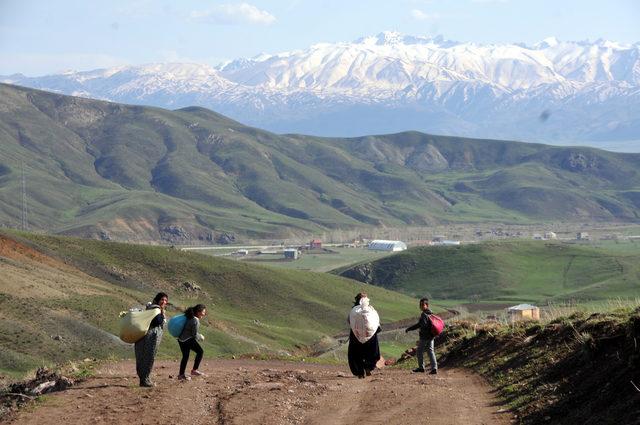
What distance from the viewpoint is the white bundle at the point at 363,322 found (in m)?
25.1

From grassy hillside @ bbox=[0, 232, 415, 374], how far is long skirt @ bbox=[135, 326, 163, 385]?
25422mm

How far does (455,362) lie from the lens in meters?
29.9

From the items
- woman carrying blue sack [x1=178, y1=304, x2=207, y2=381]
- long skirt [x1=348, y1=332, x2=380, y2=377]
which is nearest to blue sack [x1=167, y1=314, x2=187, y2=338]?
woman carrying blue sack [x1=178, y1=304, x2=207, y2=381]

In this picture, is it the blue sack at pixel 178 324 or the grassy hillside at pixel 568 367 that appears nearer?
the grassy hillside at pixel 568 367

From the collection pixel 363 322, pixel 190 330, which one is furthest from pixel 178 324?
pixel 363 322

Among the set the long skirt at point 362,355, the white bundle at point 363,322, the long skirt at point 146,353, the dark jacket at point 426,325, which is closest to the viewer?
the long skirt at point 146,353

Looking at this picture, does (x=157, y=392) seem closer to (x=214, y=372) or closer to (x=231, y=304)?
(x=214, y=372)

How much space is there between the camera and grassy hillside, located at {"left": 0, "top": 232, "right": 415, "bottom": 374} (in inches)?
2165

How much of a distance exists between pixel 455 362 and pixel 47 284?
1658 inches

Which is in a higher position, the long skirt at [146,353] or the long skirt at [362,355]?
the long skirt at [146,353]

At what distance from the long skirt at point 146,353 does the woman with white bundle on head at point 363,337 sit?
4.81 m

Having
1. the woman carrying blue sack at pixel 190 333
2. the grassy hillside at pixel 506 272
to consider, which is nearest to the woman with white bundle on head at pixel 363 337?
the woman carrying blue sack at pixel 190 333

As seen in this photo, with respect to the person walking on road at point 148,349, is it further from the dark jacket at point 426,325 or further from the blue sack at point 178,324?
the dark jacket at point 426,325

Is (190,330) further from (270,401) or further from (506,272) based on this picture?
(506,272)
